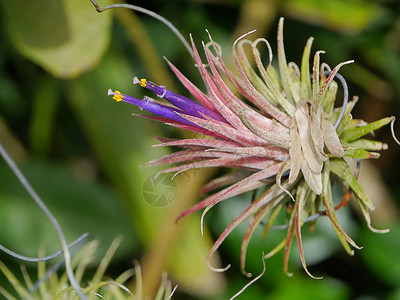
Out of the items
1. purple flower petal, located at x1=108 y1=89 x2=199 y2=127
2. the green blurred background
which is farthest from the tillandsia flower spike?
the green blurred background

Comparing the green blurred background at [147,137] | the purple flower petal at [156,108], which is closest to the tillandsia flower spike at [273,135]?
the purple flower petal at [156,108]

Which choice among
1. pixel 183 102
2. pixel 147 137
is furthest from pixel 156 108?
pixel 147 137

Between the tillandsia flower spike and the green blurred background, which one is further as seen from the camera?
the green blurred background

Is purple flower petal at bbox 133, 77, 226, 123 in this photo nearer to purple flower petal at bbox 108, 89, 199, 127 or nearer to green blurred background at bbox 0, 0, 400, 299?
purple flower petal at bbox 108, 89, 199, 127

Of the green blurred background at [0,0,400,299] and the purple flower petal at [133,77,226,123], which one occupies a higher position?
the purple flower petal at [133,77,226,123]

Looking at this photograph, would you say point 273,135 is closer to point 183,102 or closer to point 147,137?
point 183,102

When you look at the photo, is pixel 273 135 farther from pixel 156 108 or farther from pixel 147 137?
pixel 147 137

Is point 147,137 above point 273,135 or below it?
below

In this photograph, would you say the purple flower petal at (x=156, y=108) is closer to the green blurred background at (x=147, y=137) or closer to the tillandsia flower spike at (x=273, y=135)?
the tillandsia flower spike at (x=273, y=135)

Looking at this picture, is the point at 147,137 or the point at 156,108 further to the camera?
the point at 147,137
